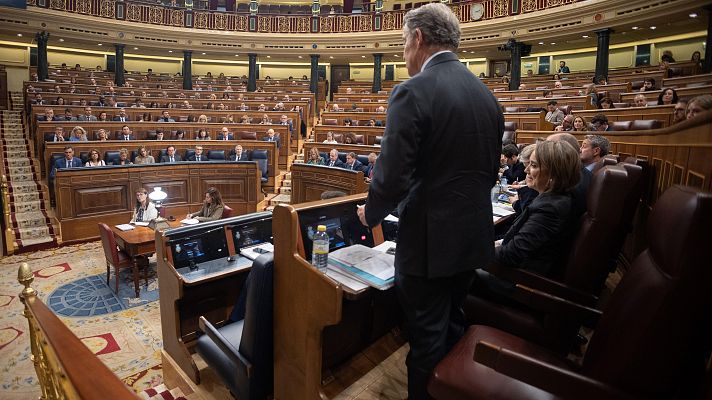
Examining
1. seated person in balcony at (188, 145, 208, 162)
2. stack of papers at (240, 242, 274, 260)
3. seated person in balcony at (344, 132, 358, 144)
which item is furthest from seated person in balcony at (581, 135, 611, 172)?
seated person in balcony at (188, 145, 208, 162)

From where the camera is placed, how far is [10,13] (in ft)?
38.2

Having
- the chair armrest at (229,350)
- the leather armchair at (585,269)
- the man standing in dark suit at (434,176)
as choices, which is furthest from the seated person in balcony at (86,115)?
the leather armchair at (585,269)

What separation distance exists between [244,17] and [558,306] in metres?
15.3

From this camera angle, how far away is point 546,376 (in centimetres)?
109

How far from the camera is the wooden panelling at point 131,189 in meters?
5.25

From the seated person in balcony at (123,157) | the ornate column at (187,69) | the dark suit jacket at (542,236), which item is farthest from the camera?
the ornate column at (187,69)

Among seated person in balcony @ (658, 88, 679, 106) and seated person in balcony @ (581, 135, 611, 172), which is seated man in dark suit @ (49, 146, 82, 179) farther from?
seated person in balcony @ (658, 88, 679, 106)

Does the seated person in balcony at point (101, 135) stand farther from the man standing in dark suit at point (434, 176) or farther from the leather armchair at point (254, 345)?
the man standing in dark suit at point (434, 176)

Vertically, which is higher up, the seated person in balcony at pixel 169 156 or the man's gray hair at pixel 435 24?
the man's gray hair at pixel 435 24

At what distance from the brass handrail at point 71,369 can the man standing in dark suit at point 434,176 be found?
0.79 meters

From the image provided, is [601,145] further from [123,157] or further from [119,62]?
[119,62]

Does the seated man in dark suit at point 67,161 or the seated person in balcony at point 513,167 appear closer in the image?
the seated person in balcony at point 513,167

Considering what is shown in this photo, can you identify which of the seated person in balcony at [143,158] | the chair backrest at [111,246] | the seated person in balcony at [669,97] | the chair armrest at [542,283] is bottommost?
the chair backrest at [111,246]

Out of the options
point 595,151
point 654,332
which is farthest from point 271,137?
point 654,332
